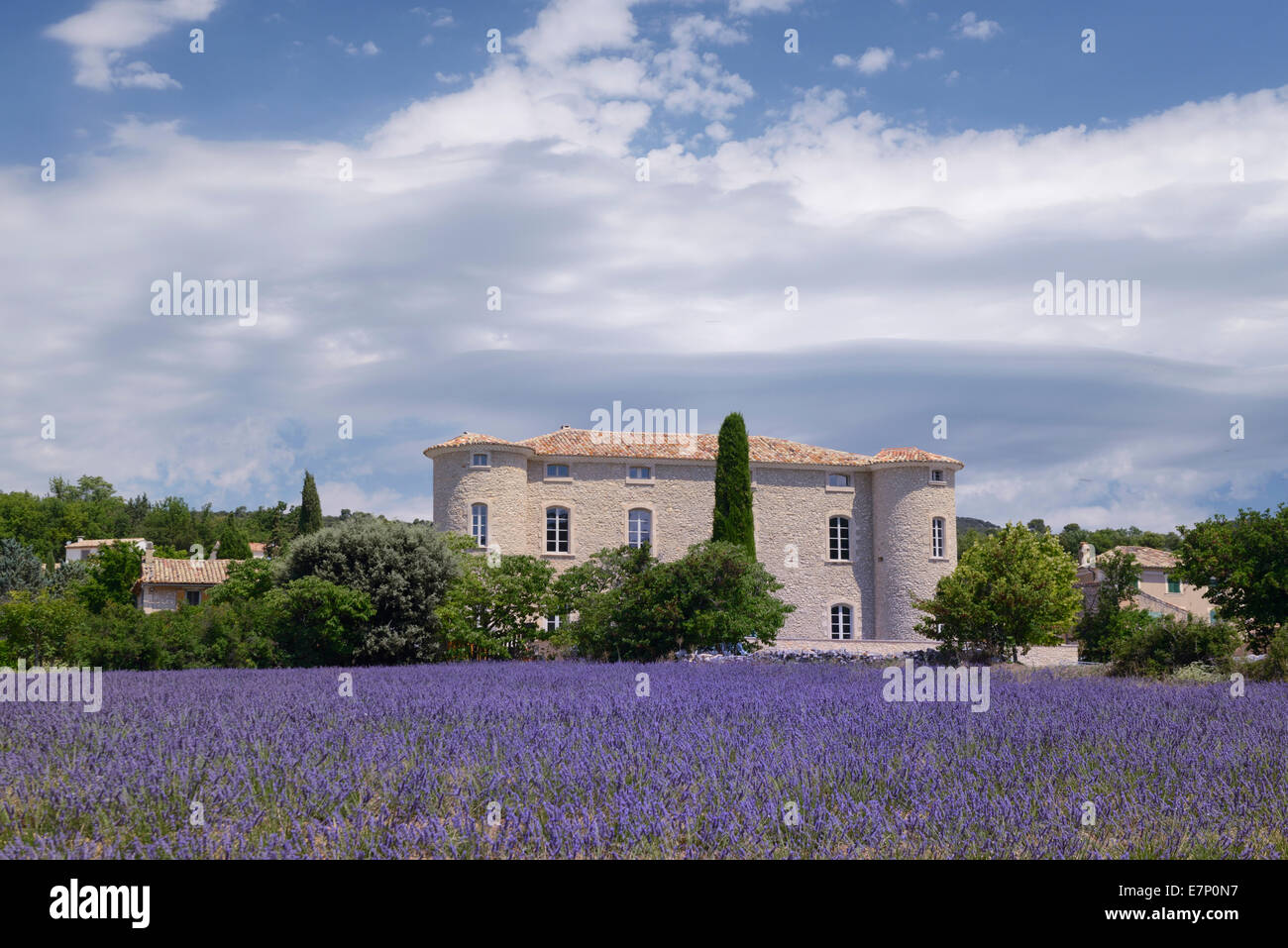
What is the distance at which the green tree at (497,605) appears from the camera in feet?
50.2

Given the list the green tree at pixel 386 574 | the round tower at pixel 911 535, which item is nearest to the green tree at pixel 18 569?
the green tree at pixel 386 574

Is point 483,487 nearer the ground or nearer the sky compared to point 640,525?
nearer the sky

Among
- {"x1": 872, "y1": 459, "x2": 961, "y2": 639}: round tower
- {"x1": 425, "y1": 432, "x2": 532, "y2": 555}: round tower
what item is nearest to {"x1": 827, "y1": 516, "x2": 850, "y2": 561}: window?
{"x1": 872, "y1": 459, "x2": 961, "y2": 639}: round tower

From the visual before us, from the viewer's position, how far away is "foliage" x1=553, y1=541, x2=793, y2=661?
48.2 feet

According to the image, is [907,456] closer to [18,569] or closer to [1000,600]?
[1000,600]

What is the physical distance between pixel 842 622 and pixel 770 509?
→ 3.87 metres

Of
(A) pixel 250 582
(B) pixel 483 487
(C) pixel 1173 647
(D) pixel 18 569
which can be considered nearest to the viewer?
(C) pixel 1173 647

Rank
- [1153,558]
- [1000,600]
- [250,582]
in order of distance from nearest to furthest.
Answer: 1. [1000,600]
2. [250,582]
3. [1153,558]

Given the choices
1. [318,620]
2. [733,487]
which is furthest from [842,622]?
[318,620]

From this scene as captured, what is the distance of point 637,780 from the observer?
3.87 metres

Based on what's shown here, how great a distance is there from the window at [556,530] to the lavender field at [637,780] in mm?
19865
